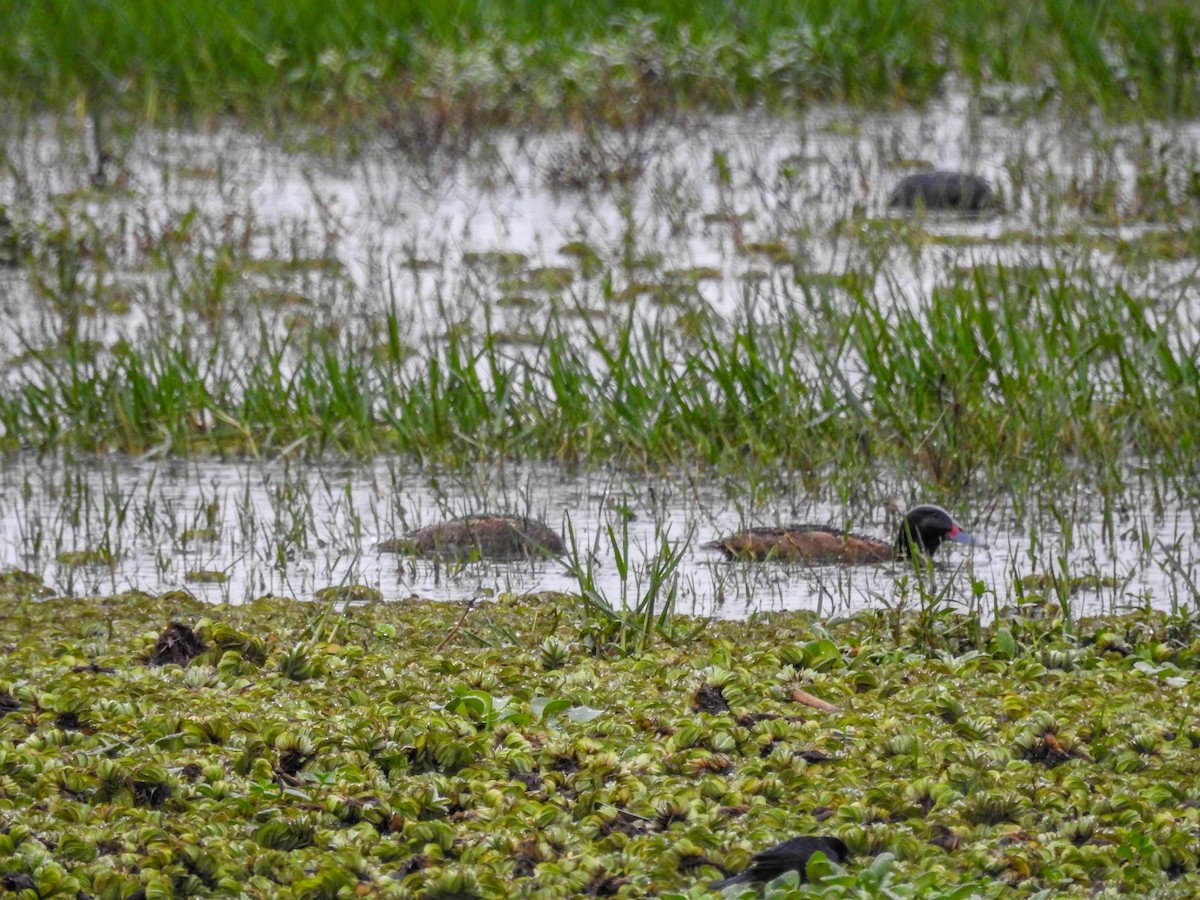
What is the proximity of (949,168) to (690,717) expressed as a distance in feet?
21.0

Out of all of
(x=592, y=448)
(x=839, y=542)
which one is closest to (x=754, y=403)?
(x=592, y=448)

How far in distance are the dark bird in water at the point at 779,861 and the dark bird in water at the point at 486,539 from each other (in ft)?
6.86

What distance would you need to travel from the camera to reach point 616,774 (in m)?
3.25

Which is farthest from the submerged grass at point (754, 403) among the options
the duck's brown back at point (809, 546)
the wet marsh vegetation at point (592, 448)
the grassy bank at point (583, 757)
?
Result: the grassy bank at point (583, 757)

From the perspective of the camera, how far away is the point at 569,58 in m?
10.4

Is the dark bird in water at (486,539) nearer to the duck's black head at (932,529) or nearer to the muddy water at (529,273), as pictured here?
the muddy water at (529,273)

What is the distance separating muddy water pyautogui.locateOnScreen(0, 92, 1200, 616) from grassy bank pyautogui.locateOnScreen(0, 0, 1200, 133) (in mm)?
257

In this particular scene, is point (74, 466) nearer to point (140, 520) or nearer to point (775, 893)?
point (140, 520)

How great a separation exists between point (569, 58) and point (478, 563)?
6089 millimetres

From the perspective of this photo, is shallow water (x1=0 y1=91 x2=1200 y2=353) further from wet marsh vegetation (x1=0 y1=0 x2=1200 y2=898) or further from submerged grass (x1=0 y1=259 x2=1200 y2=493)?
submerged grass (x1=0 y1=259 x2=1200 y2=493)

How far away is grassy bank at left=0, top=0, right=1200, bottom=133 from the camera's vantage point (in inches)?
395

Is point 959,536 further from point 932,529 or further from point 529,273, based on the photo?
point 529,273

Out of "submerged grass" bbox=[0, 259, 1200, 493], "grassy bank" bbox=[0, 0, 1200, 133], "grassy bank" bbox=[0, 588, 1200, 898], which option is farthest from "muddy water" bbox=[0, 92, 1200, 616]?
"grassy bank" bbox=[0, 588, 1200, 898]

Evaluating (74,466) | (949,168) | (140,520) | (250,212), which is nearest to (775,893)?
(140,520)
